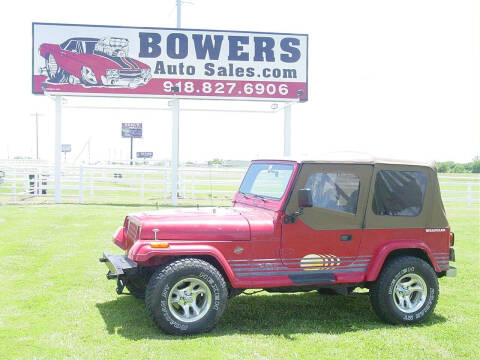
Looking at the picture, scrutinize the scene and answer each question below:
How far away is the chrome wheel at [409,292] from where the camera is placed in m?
6.55

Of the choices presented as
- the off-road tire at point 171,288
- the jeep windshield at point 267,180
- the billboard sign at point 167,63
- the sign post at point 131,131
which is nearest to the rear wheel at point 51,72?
the billboard sign at point 167,63

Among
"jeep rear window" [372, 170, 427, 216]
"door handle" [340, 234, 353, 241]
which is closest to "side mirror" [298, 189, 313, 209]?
"door handle" [340, 234, 353, 241]

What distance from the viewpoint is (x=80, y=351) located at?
17.7 ft

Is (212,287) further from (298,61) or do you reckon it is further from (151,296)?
(298,61)

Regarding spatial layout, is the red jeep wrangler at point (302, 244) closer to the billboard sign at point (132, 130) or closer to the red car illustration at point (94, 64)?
the red car illustration at point (94, 64)

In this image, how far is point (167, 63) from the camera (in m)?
20.5

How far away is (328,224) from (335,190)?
39 cm

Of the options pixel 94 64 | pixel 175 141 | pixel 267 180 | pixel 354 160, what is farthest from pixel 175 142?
pixel 354 160

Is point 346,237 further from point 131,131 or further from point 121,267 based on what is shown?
point 131,131

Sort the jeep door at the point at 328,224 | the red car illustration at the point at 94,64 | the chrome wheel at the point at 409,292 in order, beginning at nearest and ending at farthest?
the jeep door at the point at 328,224 < the chrome wheel at the point at 409,292 < the red car illustration at the point at 94,64

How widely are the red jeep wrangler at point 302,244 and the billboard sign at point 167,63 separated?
1411 cm

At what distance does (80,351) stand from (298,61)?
17.0 metres

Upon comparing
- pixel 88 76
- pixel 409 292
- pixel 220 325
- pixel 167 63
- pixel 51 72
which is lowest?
pixel 220 325

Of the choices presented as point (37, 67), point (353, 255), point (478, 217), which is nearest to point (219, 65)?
point (37, 67)
